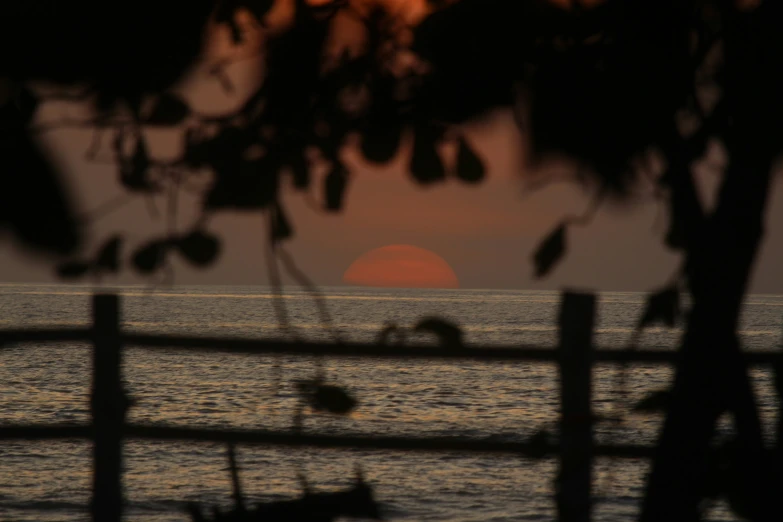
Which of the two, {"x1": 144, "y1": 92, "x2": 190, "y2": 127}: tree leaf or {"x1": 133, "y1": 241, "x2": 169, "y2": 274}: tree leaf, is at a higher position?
{"x1": 144, "y1": 92, "x2": 190, "y2": 127}: tree leaf

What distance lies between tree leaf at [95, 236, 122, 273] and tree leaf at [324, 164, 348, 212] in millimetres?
470

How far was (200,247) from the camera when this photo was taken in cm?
201

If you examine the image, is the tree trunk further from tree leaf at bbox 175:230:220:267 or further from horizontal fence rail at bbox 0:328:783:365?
tree leaf at bbox 175:230:220:267

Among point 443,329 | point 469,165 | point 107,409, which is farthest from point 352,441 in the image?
point 469,165

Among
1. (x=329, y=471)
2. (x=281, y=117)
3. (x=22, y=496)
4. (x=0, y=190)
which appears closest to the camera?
(x=0, y=190)

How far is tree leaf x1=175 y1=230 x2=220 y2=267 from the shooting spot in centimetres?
201

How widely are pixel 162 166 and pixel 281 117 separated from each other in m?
0.30

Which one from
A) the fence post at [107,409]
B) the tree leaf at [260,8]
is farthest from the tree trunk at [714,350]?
the fence post at [107,409]

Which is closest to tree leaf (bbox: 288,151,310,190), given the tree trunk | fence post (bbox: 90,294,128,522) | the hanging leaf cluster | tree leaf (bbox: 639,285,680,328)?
the hanging leaf cluster

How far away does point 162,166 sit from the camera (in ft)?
6.82

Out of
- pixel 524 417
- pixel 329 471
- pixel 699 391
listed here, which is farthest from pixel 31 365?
pixel 699 391

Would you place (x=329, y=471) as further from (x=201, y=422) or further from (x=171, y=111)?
(x=171, y=111)

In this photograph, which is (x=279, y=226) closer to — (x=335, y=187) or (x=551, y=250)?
(x=335, y=187)

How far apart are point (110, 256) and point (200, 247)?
0.61 ft
